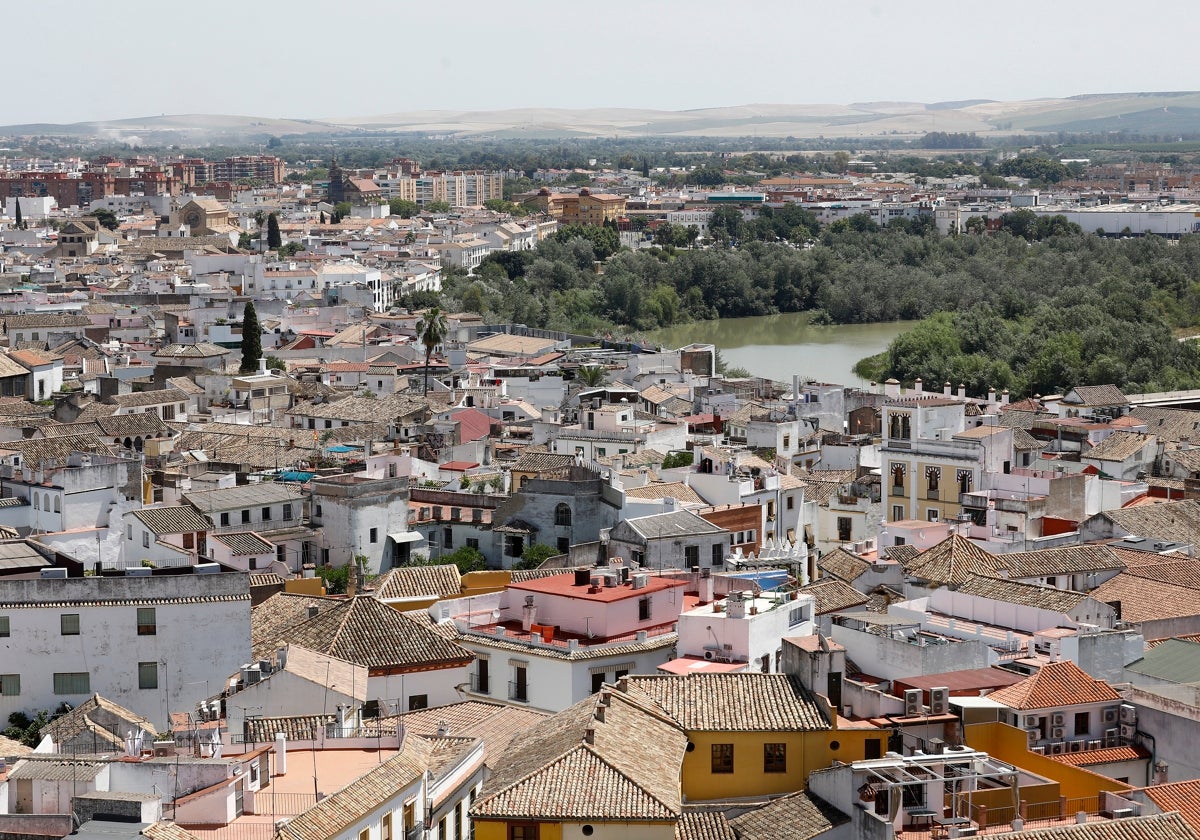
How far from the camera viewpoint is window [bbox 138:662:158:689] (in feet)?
33.2

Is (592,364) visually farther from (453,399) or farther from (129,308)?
(129,308)

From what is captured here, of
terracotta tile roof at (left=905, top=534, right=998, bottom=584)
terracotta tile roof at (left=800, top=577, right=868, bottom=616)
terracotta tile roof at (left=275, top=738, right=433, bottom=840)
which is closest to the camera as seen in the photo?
terracotta tile roof at (left=275, top=738, right=433, bottom=840)

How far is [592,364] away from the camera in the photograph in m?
26.8

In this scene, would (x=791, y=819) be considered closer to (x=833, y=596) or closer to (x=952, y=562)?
(x=833, y=596)

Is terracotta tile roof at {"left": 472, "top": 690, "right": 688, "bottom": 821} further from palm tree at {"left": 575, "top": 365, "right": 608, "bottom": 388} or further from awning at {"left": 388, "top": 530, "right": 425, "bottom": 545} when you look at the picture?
palm tree at {"left": 575, "top": 365, "right": 608, "bottom": 388}

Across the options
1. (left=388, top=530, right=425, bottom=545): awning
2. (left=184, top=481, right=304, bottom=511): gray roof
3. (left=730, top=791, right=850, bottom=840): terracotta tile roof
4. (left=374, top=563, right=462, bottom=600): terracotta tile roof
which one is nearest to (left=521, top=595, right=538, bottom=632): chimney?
(left=374, top=563, right=462, bottom=600): terracotta tile roof

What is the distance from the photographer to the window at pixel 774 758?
779cm

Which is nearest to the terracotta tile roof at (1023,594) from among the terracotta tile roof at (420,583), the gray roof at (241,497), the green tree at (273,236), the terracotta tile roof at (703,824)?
the terracotta tile roof at (420,583)

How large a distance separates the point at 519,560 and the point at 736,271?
31809 millimetres

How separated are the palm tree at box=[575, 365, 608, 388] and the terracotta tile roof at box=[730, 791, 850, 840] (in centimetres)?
1706

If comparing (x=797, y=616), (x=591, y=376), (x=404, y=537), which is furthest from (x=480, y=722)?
(x=591, y=376)

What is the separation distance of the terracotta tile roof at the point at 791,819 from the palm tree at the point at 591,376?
17.1 metres

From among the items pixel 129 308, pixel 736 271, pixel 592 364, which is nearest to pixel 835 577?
pixel 592 364

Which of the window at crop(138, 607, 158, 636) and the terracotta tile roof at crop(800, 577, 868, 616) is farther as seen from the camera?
the terracotta tile roof at crop(800, 577, 868, 616)
